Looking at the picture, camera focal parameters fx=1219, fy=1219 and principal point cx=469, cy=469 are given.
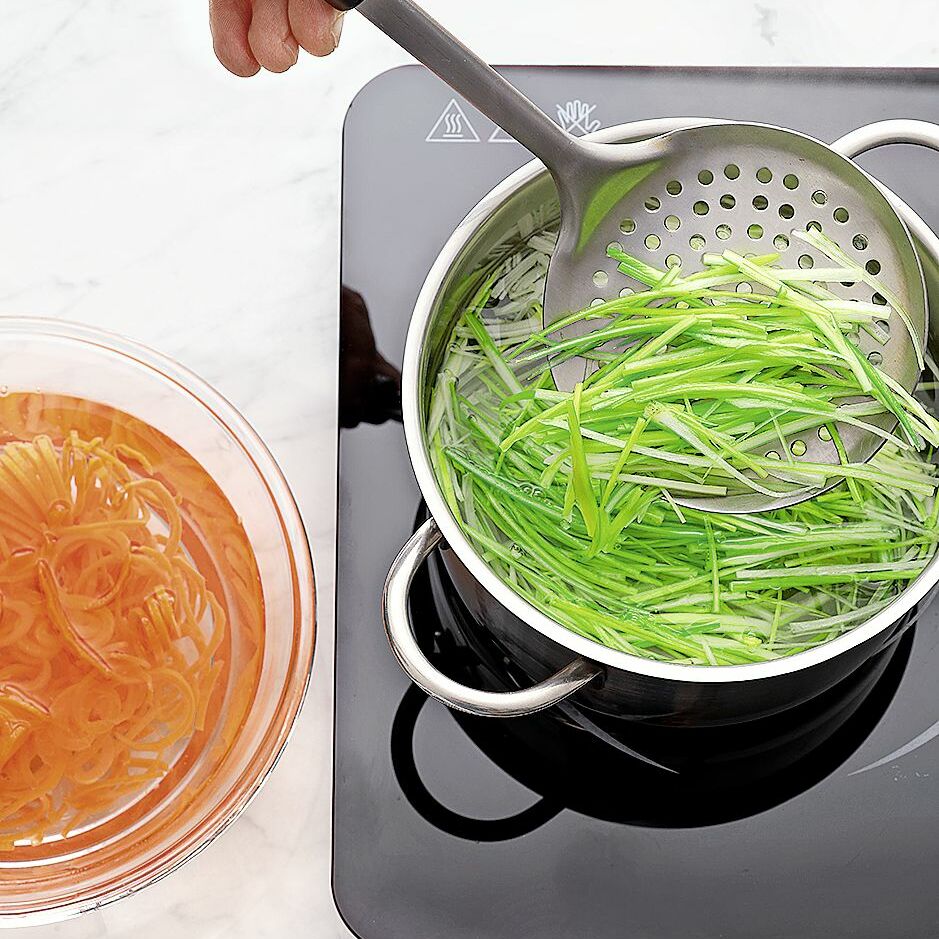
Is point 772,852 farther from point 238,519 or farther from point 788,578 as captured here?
point 238,519

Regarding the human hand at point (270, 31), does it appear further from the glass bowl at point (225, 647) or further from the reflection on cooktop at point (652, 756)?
the reflection on cooktop at point (652, 756)

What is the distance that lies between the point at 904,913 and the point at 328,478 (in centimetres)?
59

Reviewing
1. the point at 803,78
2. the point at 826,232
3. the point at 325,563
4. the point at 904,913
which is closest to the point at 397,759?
the point at 325,563

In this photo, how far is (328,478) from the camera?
1079 millimetres

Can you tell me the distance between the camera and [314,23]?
897mm

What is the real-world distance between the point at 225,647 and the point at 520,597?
292 millimetres

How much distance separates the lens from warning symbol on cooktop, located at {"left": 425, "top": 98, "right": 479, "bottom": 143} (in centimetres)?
112

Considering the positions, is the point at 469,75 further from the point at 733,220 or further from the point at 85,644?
the point at 85,644

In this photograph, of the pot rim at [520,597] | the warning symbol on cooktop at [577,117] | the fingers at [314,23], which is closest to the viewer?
the pot rim at [520,597]

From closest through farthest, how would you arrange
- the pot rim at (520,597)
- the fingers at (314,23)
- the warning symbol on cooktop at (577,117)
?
the pot rim at (520,597), the fingers at (314,23), the warning symbol on cooktop at (577,117)

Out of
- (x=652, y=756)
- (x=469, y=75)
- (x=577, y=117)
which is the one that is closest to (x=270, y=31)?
(x=469, y=75)

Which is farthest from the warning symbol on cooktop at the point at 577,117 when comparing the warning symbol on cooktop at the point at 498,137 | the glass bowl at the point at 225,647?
the glass bowl at the point at 225,647

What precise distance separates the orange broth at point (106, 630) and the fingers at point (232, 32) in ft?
1.06

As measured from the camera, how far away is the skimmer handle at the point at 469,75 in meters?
0.80
